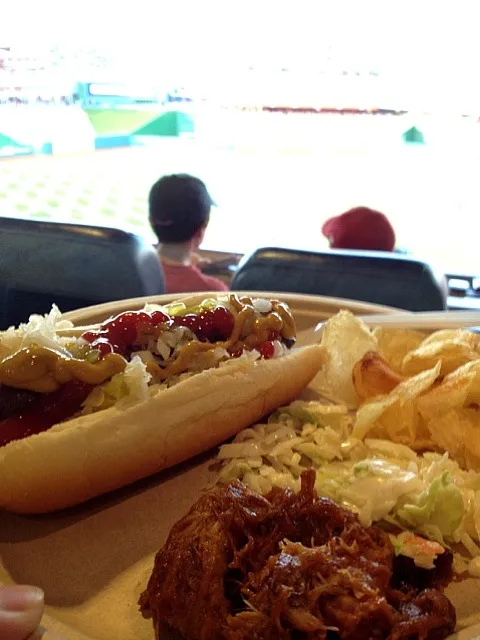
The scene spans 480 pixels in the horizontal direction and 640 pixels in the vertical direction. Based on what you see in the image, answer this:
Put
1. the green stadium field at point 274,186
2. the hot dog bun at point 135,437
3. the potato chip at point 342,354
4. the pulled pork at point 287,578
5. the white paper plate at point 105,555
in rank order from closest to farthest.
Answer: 1. the pulled pork at point 287,578
2. the white paper plate at point 105,555
3. the hot dog bun at point 135,437
4. the potato chip at point 342,354
5. the green stadium field at point 274,186

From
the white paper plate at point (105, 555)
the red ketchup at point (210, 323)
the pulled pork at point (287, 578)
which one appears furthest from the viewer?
the red ketchup at point (210, 323)

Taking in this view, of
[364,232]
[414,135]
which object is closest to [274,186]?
[414,135]

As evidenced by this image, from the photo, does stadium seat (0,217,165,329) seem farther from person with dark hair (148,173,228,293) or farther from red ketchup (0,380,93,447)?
red ketchup (0,380,93,447)

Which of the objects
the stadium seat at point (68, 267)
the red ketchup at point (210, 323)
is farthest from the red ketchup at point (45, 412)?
the stadium seat at point (68, 267)

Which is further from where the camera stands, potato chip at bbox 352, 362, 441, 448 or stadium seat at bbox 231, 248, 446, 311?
stadium seat at bbox 231, 248, 446, 311

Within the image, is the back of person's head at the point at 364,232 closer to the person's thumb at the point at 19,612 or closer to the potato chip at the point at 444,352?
the potato chip at the point at 444,352

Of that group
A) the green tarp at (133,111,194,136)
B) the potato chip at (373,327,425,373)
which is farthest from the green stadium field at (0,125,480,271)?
the potato chip at (373,327,425,373)
